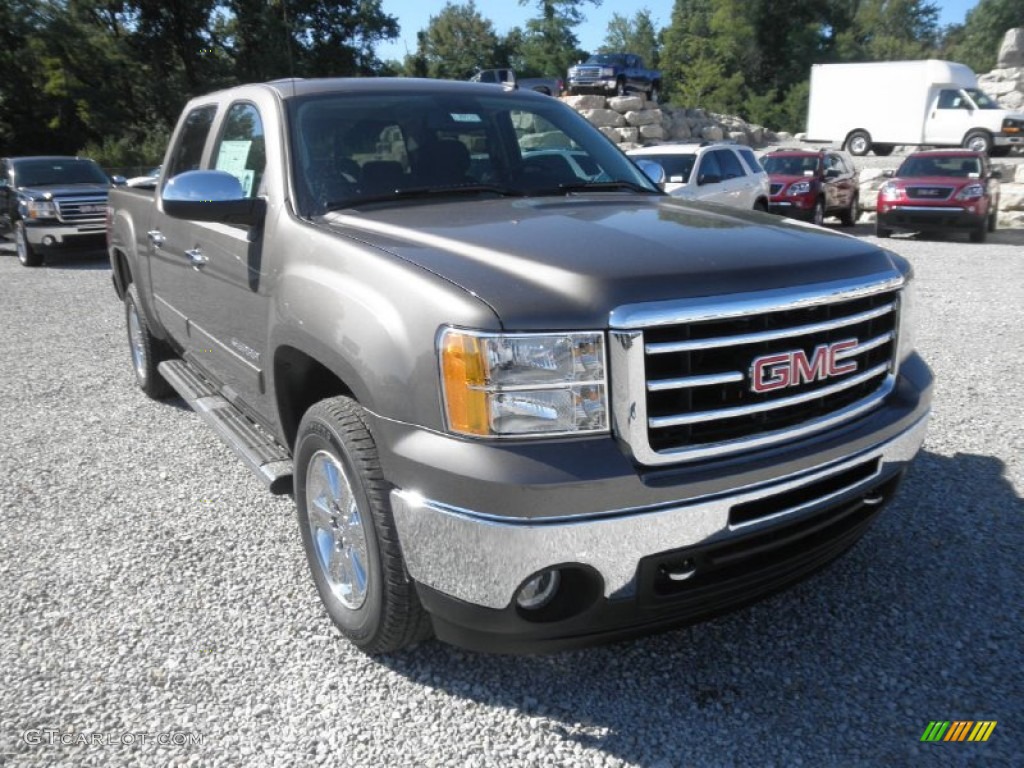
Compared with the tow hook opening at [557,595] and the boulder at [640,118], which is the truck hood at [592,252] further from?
the boulder at [640,118]

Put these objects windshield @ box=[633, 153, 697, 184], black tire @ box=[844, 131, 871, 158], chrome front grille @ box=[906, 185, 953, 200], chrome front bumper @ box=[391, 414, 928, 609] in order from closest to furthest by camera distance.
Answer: chrome front bumper @ box=[391, 414, 928, 609] < windshield @ box=[633, 153, 697, 184] < chrome front grille @ box=[906, 185, 953, 200] < black tire @ box=[844, 131, 871, 158]

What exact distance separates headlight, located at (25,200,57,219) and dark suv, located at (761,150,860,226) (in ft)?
40.6

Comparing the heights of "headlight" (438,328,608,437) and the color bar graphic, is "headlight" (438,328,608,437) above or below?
above

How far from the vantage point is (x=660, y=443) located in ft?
7.29

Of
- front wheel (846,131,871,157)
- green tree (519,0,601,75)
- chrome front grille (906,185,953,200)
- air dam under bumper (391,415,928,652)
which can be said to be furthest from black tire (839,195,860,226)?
green tree (519,0,601,75)

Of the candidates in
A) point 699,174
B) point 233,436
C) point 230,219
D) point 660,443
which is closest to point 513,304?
point 660,443

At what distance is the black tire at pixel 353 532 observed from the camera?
2.40 m

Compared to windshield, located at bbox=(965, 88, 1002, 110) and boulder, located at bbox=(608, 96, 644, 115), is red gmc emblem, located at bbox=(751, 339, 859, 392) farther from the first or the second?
boulder, located at bbox=(608, 96, 644, 115)

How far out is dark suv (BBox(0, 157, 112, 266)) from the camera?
13.4 metres

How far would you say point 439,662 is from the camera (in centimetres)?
281

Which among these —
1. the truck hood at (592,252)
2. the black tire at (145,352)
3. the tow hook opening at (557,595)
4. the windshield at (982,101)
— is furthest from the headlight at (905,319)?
the windshield at (982,101)

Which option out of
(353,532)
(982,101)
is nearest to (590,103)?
(982,101)

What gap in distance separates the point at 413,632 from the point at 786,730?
1129 millimetres

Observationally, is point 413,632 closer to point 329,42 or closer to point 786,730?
point 786,730
